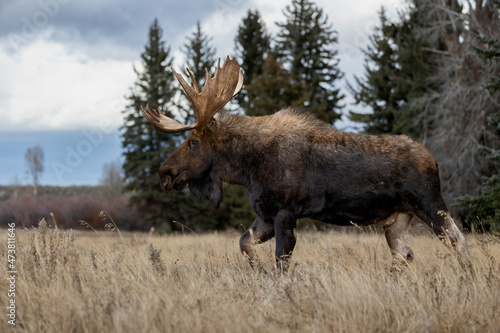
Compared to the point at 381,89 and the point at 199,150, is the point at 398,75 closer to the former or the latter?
the point at 381,89

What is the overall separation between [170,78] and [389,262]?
24839 millimetres

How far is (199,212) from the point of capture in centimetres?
2698

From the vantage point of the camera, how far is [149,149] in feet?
90.9

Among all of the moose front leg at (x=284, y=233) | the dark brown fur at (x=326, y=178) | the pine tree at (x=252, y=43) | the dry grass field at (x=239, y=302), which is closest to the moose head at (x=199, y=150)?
the dark brown fur at (x=326, y=178)

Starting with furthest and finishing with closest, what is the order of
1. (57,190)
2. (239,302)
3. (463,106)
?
1. (57,190)
2. (463,106)
3. (239,302)

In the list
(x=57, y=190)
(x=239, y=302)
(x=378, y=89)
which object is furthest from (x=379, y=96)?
(x=57, y=190)

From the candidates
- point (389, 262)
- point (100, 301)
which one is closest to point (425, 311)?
point (389, 262)

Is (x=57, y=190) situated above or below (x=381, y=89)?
below

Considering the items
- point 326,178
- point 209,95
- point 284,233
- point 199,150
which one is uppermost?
point 209,95

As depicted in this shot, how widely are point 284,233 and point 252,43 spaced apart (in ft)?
86.8

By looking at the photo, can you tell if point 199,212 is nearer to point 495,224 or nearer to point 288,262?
point 495,224

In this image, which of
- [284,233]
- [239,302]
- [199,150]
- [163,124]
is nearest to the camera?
[239,302]

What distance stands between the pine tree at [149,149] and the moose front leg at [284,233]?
70.6 feet

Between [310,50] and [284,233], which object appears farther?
[310,50]
